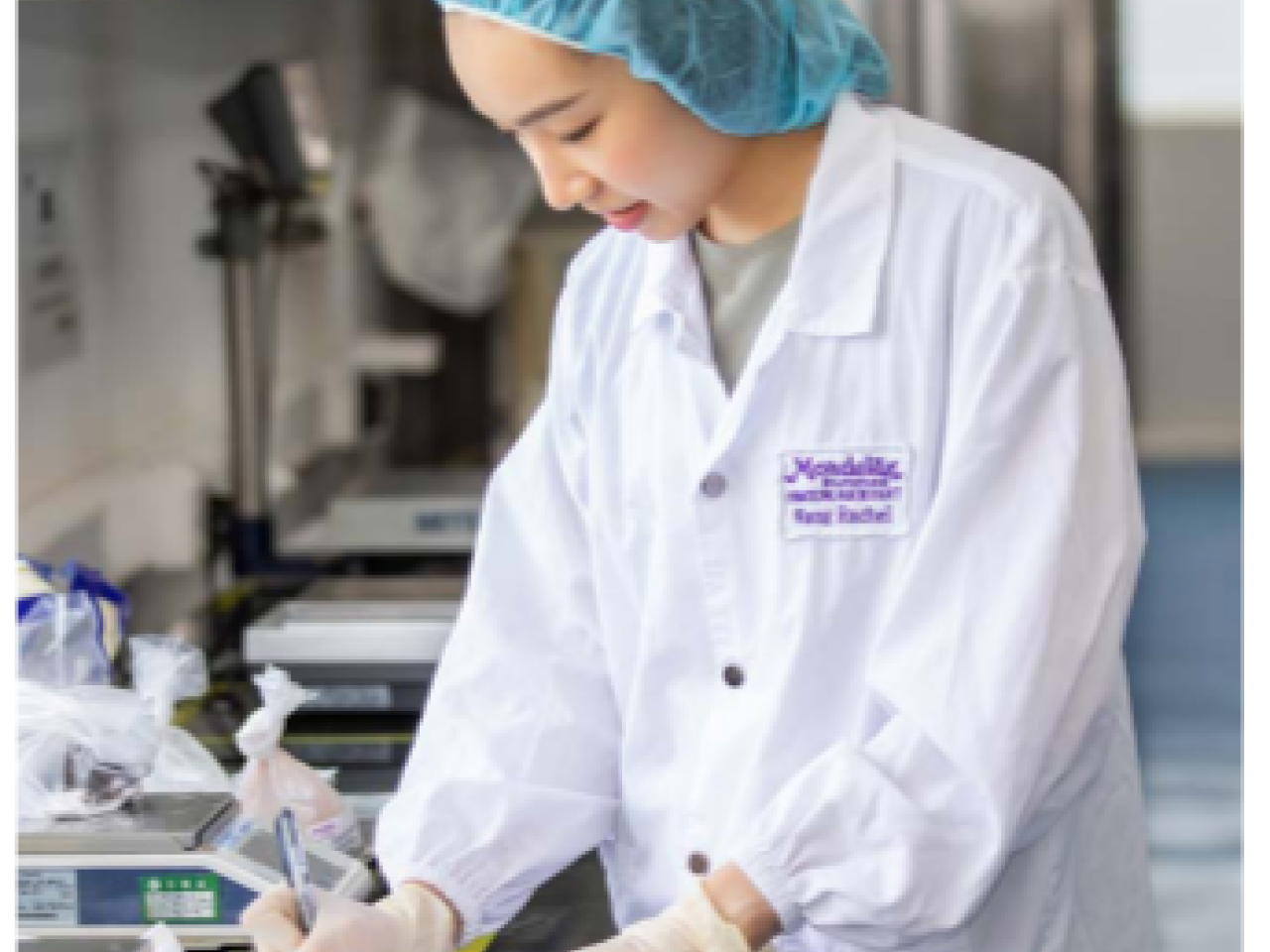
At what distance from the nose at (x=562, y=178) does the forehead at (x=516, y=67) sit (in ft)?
0.12

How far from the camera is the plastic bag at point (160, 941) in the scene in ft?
4.62

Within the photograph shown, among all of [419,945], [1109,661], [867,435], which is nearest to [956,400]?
[867,435]

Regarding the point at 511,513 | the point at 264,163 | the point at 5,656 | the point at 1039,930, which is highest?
the point at 264,163

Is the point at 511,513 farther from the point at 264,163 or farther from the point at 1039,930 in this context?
the point at 264,163

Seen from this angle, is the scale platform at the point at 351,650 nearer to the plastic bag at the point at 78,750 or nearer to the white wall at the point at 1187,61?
the plastic bag at the point at 78,750

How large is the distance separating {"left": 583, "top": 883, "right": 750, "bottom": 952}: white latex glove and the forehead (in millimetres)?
502

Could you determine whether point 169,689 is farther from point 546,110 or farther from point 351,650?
point 546,110

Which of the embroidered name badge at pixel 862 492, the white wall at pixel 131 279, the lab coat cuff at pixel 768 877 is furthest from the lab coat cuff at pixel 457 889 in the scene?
the white wall at pixel 131 279

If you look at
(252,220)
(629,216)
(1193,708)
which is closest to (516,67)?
(629,216)

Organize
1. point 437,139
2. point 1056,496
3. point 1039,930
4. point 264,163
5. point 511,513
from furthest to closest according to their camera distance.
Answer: point 437,139 < point 264,163 < point 511,513 < point 1039,930 < point 1056,496

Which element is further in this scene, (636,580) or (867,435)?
(636,580)

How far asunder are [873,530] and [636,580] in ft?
0.65

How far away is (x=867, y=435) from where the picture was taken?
140cm

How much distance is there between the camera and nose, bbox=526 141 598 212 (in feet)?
4.42
